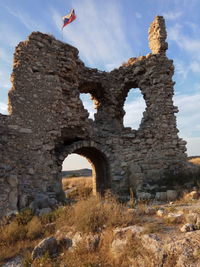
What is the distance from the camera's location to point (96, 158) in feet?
41.8

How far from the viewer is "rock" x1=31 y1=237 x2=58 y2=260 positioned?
4.69 metres

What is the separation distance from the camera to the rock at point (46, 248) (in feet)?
15.4

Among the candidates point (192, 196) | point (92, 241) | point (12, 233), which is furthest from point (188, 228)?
point (192, 196)

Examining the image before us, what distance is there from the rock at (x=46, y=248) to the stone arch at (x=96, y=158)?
5.14 meters

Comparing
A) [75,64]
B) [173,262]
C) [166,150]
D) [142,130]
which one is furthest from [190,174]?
[173,262]

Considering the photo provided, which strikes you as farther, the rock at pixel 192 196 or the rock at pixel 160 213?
the rock at pixel 192 196

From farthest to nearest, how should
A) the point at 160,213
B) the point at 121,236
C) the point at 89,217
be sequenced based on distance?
1. the point at 160,213
2. the point at 89,217
3. the point at 121,236

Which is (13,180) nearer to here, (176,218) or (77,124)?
(77,124)

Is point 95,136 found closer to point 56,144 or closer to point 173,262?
point 56,144

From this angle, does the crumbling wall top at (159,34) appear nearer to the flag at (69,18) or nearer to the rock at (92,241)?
the flag at (69,18)

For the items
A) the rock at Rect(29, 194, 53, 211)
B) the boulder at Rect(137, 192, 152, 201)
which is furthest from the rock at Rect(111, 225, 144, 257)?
the boulder at Rect(137, 192, 152, 201)

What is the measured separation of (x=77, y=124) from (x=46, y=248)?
19.5ft

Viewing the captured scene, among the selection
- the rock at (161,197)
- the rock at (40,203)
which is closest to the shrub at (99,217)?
the rock at (40,203)

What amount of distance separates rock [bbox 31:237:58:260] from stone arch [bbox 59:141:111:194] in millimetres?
5141
